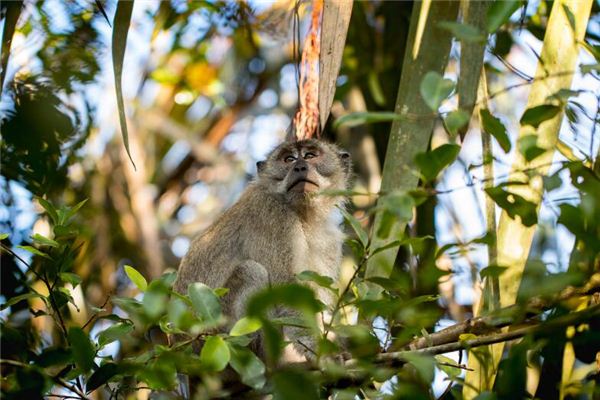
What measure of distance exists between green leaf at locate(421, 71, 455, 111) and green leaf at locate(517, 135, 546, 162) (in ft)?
1.04

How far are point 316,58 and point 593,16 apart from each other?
226 cm

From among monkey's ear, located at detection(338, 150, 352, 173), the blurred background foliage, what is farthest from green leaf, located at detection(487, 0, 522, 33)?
monkey's ear, located at detection(338, 150, 352, 173)

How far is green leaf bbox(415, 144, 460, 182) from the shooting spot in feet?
9.80

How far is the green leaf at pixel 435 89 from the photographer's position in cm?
296

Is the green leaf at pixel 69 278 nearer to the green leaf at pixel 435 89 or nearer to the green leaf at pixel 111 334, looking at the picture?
the green leaf at pixel 111 334

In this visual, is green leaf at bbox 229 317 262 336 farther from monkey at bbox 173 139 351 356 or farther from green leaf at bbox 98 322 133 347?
monkey at bbox 173 139 351 356

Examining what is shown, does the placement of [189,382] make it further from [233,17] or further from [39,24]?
[233,17]

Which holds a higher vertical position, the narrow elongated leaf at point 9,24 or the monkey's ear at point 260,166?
the monkey's ear at point 260,166

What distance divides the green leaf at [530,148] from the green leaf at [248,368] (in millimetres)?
1195

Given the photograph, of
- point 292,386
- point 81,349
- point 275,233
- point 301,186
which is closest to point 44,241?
point 81,349

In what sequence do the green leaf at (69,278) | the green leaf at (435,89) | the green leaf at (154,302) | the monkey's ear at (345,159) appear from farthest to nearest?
the monkey's ear at (345,159)
the green leaf at (69,278)
the green leaf at (435,89)
the green leaf at (154,302)

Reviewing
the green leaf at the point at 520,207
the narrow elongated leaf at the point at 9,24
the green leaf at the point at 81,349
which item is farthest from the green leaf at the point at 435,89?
the narrow elongated leaf at the point at 9,24

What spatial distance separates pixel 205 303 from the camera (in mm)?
3322

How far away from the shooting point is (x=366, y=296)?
3.98 meters
